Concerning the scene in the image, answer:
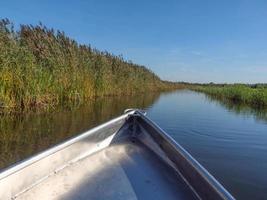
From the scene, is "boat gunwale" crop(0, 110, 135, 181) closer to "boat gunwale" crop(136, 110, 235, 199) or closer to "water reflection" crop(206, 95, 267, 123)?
"boat gunwale" crop(136, 110, 235, 199)

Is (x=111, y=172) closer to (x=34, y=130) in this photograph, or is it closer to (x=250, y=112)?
(x=34, y=130)

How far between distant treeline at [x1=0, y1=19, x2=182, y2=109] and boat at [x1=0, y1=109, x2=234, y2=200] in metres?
6.31

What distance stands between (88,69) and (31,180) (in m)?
15.6

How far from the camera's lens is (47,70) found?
1259 cm

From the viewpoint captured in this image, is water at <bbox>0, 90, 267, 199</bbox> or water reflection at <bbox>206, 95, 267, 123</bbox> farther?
water reflection at <bbox>206, 95, 267, 123</bbox>

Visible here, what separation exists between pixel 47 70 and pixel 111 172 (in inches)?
407

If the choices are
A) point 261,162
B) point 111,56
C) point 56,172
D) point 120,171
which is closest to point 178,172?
point 120,171

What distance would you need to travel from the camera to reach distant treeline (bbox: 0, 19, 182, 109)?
31.6ft

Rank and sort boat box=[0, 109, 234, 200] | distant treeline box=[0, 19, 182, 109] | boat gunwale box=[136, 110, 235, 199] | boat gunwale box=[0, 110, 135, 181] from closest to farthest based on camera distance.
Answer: boat gunwale box=[136, 110, 235, 199] → boat gunwale box=[0, 110, 135, 181] → boat box=[0, 109, 234, 200] → distant treeline box=[0, 19, 182, 109]

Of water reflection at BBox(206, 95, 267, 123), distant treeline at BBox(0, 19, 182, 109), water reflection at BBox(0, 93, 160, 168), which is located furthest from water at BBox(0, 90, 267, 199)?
water reflection at BBox(206, 95, 267, 123)

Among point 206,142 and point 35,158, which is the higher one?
point 35,158

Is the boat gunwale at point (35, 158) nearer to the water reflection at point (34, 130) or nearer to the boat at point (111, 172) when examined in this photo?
the boat at point (111, 172)

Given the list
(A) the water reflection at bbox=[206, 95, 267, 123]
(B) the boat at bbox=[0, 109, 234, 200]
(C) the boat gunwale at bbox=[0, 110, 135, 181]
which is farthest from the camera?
(A) the water reflection at bbox=[206, 95, 267, 123]

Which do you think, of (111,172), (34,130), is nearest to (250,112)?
(34,130)
